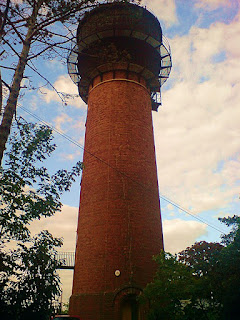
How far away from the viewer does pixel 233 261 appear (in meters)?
10.8

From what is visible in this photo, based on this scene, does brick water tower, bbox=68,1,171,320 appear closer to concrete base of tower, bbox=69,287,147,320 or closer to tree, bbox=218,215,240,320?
concrete base of tower, bbox=69,287,147,320

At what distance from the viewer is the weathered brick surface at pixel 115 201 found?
12180 millimetres

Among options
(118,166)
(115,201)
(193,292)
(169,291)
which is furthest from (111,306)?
(118,166)

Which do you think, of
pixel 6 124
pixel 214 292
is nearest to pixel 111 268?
pixel 214 292

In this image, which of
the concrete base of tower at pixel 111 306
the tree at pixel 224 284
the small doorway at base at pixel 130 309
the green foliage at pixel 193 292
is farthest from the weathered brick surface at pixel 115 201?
the tree at pixel 224 284

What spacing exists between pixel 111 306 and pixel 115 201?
4.39m

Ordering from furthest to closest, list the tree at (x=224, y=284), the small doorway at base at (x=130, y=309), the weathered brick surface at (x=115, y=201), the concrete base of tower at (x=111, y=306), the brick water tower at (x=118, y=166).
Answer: the weathered brick surface at (x=115, y=201), the brick water tower at (x=118, y=166), the small doorway at base at (x=130, y=309), the concrete base of tower at (x=111, y=306), the tree at (x=224, y=284)

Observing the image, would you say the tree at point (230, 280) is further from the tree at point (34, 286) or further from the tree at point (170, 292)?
the tree at point (34, 286)

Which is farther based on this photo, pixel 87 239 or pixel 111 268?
pixel 87 239

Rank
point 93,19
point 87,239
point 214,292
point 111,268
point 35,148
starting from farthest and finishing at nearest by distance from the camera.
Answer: point 93,19
point 87,239
point 111,268
point 214,292
point 35,148

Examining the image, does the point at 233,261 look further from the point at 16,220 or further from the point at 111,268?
the point at 16,220

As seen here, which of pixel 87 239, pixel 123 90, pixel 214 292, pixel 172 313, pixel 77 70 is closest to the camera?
pixel 172 313

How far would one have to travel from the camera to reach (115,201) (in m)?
13.5

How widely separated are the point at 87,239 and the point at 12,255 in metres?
6.88
